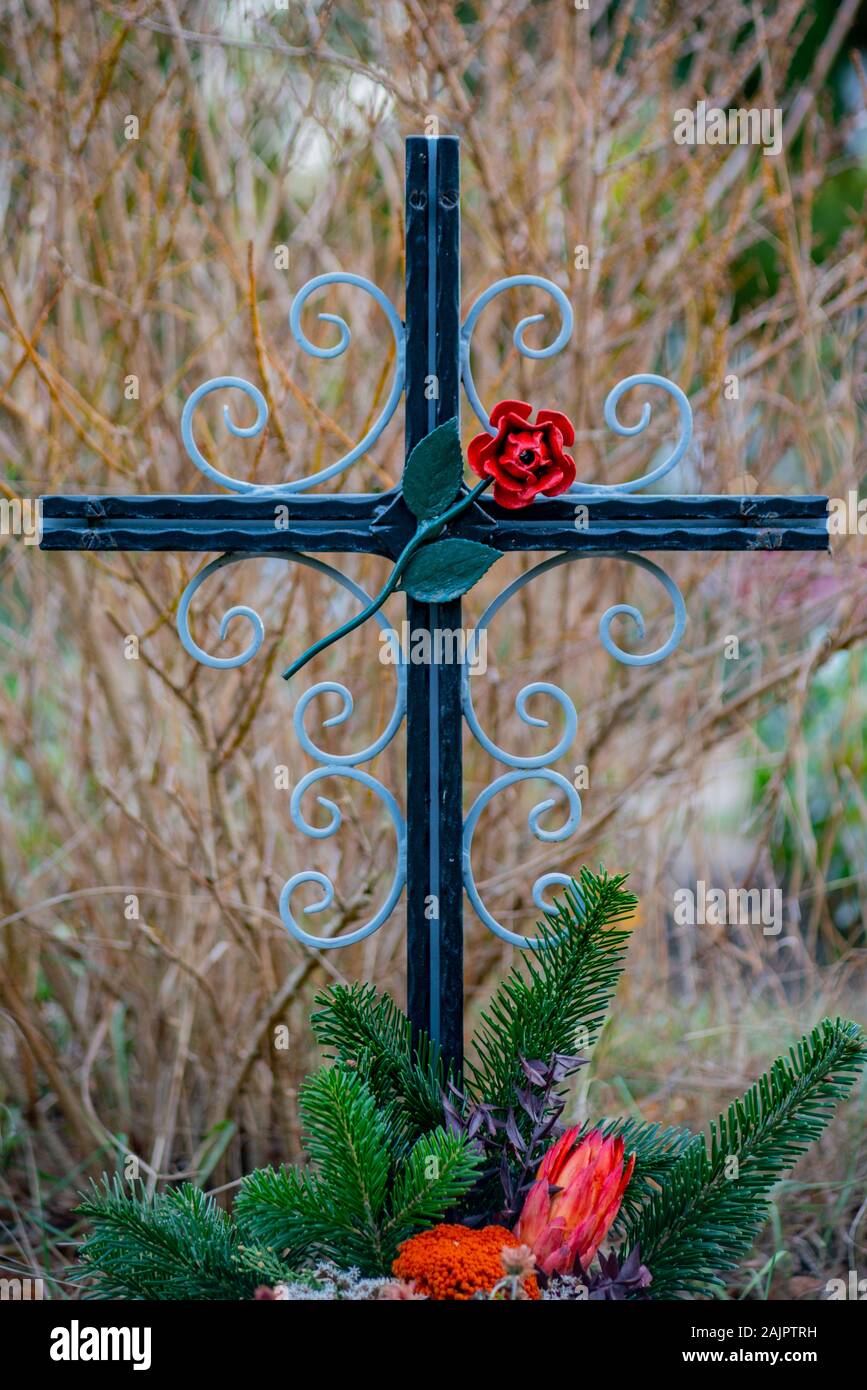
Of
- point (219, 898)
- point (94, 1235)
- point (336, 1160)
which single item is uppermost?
point (219, 898)

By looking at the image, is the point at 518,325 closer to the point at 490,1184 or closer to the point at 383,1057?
the point at 383,1057

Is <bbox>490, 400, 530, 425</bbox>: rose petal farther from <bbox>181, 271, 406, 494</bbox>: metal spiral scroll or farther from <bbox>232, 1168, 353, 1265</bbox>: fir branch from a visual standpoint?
<bbox>232, 1168, 353, 1265</bbox>: fir branch

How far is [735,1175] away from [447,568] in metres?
0.68

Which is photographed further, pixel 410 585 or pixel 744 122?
pixel 744 122

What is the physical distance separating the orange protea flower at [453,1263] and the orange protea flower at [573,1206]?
3 centimetres

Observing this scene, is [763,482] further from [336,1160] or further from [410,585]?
[336,1160]

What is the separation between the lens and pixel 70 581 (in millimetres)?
2434

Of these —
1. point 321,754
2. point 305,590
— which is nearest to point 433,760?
point 321,754

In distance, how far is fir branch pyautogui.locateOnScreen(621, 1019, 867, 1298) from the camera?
1255 mm

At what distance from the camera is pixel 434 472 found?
4.54ft

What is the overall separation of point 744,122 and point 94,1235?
5.95 ft

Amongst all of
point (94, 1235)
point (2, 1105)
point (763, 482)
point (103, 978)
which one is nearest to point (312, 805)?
point (103, 978)

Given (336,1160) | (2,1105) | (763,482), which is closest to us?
(336,1160)

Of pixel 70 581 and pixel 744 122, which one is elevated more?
pixel 744 122
